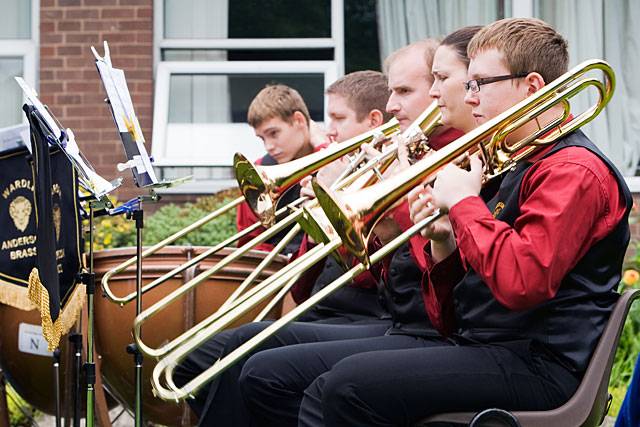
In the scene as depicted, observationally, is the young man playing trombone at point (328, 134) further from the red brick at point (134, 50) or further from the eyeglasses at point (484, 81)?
the red brick at point (134, 50)

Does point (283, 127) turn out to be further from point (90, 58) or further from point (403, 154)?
point (90, 58)

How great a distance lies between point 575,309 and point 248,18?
4963mm

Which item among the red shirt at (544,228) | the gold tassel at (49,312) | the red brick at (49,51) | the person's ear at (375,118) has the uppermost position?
the red brick at (49,51)

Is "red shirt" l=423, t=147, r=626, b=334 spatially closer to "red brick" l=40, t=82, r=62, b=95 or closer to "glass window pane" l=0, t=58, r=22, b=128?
"red brick" l=40, t=82, r=62, b=95

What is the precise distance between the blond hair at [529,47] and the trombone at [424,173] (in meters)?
0.10

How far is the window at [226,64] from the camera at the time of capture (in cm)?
704

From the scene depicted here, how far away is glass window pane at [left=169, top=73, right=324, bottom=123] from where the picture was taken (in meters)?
7.11

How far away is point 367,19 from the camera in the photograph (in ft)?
23.7

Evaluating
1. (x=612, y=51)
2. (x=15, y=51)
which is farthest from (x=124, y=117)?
(x=612, y=51)

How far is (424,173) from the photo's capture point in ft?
8.59

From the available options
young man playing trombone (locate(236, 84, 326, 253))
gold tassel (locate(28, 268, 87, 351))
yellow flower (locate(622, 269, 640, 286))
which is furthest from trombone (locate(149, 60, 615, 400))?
yellow flower (locate(622, 269, 640, 286))

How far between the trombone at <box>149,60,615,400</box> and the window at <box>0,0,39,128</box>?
15.7ft

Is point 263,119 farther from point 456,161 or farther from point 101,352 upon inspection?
point 456,161

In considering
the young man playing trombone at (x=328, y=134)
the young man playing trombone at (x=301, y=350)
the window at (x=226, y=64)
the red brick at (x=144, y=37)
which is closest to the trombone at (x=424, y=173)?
the young man playing trombone at (x=301, y=350)
